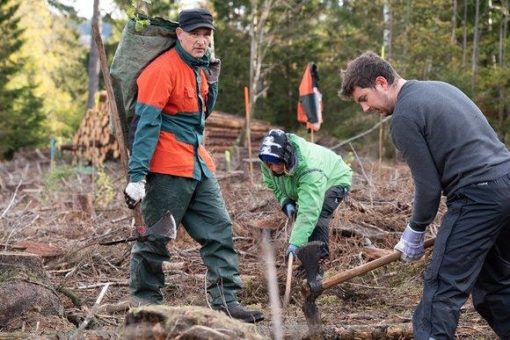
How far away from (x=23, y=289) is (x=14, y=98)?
77.4 feet

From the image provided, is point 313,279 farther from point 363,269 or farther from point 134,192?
point 134,192

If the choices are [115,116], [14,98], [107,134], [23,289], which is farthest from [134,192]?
[14,98]

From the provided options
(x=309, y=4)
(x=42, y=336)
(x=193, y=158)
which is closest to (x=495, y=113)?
(x=309, y=4)

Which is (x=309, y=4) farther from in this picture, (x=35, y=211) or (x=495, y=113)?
(x=35, y=211)

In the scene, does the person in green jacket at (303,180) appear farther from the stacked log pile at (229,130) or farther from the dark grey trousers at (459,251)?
the stacked log pile at (229,130)

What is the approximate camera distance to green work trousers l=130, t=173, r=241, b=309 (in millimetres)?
4941

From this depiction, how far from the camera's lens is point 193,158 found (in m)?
4.98

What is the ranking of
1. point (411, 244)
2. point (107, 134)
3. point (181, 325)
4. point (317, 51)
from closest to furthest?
point (181, 325), point (411, 244), point (107, 134), point (317, 51)

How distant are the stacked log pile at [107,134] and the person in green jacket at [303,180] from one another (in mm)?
11735

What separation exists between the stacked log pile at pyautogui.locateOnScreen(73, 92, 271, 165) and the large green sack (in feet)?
41.4

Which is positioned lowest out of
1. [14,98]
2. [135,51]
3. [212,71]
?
[14,98]

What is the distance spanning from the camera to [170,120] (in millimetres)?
4941

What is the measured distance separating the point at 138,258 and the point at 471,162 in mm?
2402

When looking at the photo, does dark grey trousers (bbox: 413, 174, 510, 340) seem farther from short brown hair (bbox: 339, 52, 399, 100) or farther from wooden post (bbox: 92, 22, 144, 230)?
wooden post (bbox: 92, 22, 144, 230)
